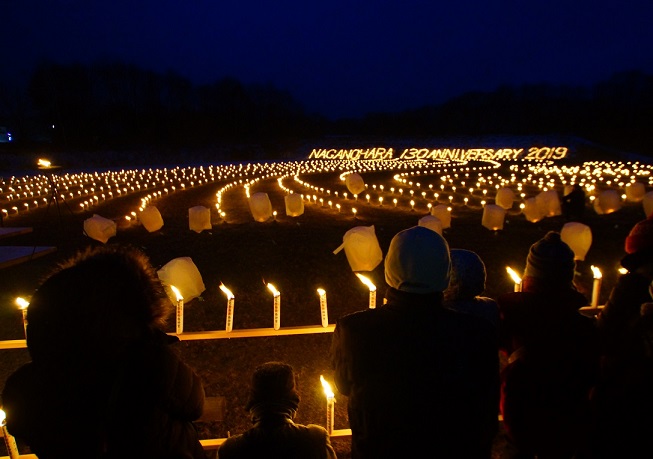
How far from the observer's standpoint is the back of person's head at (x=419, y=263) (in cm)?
170

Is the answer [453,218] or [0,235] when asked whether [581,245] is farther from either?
[0,235]

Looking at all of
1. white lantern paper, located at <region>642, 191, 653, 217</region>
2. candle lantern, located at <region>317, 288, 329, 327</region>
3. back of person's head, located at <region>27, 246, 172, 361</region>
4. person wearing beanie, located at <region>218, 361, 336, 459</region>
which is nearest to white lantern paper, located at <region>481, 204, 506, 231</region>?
white lantern paper, located at <region>642, 191, 653, 217</region>

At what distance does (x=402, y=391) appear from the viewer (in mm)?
1649

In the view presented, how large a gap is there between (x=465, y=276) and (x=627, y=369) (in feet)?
3.06

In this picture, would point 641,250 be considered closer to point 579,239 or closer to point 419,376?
point 419,376

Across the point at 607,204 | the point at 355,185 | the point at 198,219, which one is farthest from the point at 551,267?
the point at 355,185

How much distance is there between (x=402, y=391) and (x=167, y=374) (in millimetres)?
847

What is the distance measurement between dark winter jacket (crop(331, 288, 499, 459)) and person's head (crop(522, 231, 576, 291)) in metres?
0.74

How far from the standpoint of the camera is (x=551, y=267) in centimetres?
225

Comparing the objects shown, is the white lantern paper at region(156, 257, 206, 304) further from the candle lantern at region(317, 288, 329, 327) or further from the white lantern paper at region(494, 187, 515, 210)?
the white lantern paper at region(494, 187, 515, 210)

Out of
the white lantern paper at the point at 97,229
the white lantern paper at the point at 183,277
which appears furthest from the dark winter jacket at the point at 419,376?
the white lantern paper at the point at 97,229

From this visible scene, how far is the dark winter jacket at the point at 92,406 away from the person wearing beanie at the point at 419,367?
0.71m

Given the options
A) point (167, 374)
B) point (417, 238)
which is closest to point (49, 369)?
point (167, 374)

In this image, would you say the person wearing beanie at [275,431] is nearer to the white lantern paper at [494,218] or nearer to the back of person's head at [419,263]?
the back of person's head at [419,263]
